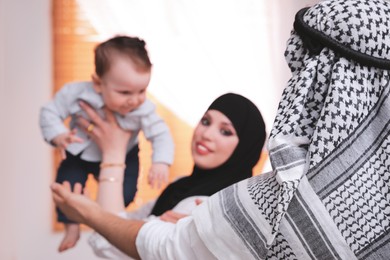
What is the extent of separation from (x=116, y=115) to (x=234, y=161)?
48 cm

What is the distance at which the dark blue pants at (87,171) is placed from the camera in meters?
2.08

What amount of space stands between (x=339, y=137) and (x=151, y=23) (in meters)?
1.47

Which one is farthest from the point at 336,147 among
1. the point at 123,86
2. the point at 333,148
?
the point at 123,86

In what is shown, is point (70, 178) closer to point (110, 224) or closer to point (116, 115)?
point (116, 115)

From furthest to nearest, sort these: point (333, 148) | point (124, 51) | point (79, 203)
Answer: point (124, 51)
point (79, 203)
point (333, 148)

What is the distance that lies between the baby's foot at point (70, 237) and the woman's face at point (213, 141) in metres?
0.55

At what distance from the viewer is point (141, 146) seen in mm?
2082

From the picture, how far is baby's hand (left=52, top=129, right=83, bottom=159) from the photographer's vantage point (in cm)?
206

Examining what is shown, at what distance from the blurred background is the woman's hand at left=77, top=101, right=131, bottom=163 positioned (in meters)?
0.17

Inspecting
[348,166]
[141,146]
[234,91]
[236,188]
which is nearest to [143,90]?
[141,146]

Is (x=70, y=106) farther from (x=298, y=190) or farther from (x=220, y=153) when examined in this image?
(x=298, y=190)

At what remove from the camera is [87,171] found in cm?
210

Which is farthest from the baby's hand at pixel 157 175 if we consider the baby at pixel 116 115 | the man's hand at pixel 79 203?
the man's hand at pixel 79 203

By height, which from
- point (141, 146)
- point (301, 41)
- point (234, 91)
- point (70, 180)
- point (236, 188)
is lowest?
point (70, 180)
